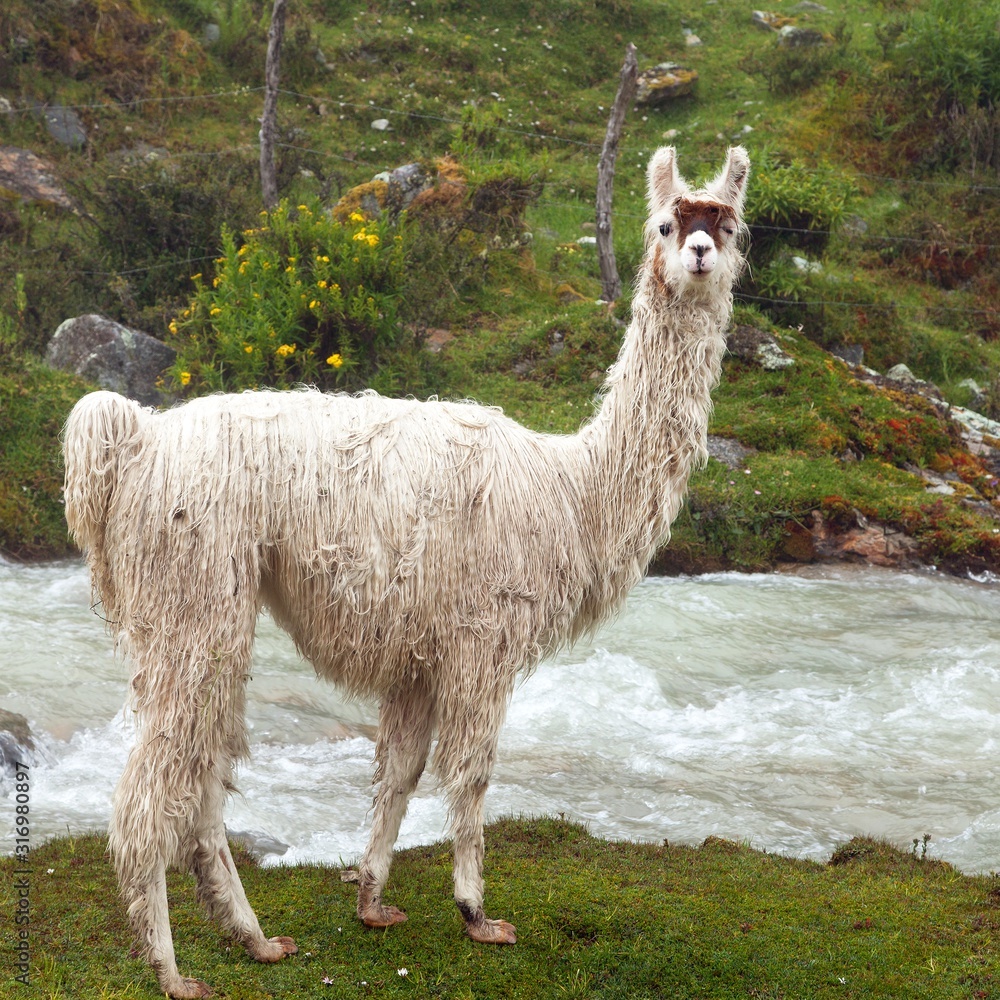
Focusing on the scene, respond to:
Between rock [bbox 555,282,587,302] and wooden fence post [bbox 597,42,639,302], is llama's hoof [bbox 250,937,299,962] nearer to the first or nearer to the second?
wooden fence post [bbox 597,42,639,302]

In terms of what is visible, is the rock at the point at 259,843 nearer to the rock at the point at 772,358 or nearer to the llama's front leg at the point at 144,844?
the llama's front leg at the point at 144,844

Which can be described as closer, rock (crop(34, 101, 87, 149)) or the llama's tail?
the llama's tail

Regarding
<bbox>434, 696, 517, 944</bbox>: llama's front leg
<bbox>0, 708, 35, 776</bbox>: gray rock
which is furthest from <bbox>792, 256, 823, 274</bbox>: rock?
<bbox>434, 696, 517, 944</bbox>: llama's front leg

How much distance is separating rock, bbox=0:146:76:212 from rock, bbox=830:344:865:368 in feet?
37.1

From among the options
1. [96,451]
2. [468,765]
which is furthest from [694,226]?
[96,451]

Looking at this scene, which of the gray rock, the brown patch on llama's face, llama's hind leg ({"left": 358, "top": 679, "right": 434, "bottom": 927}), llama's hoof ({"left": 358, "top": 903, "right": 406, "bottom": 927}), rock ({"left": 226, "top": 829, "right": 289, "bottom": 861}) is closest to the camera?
the brown patch on llama's face

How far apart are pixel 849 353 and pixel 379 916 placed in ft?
38.9

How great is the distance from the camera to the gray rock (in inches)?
244

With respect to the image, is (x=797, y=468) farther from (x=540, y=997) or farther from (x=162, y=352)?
(x=540, y=997)

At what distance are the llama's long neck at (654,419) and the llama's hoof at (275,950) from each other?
2.00m

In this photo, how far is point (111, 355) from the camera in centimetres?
1252

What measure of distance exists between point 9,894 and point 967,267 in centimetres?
1700

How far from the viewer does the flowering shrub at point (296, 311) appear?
461 inches

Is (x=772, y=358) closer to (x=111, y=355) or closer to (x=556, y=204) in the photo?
(x=556, y=204)
